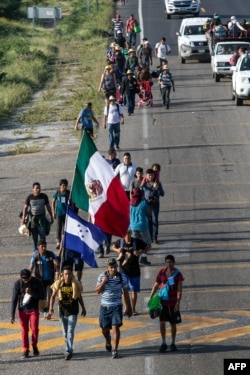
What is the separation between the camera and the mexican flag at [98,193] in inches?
753

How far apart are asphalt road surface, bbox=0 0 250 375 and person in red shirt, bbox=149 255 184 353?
0.29 metres

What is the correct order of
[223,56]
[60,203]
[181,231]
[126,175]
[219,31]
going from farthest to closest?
[219,31]
[223,56]
[181,231]
[126,175]
[60,203]

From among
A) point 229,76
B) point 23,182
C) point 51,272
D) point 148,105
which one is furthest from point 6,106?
point 51,272

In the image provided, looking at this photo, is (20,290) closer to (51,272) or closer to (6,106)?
(51,272)

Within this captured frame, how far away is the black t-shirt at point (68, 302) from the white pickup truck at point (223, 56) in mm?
28484

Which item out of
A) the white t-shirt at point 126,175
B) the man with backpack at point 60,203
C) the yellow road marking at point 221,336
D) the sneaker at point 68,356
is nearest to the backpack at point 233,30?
the white t-shirt at point 126,175

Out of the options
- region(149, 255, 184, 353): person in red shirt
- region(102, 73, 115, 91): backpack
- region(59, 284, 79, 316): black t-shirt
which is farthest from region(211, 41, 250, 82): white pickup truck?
region(59, 284, 79, 316): black t-shirt

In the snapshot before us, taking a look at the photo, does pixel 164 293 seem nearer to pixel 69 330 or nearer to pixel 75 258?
pixel 69 330

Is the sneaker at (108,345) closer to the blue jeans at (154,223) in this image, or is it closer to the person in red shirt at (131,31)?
the blue jeans at (154,223)

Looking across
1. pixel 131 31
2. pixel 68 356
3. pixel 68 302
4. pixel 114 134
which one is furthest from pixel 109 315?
pixel 131 31

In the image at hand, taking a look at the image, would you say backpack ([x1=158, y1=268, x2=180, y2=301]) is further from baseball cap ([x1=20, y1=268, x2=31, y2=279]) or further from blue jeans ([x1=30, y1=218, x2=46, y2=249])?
blue jeans ([x1=30, y1=218, x2=46, y2=249])

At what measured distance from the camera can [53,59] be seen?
184 ft

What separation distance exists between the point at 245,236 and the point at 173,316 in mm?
7428

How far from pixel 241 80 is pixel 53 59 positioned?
17.8m
